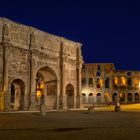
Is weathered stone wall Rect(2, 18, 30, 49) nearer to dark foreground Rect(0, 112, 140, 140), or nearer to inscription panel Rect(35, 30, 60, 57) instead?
inscription panel Rect(35, 30, 60, 57)

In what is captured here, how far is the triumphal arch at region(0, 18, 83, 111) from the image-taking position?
87.2 feet

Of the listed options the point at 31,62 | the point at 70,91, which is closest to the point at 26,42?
the point at 31,62

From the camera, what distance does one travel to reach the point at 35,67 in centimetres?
2945

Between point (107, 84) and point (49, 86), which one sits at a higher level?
point (107, 84)

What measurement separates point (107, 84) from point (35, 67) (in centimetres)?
3551

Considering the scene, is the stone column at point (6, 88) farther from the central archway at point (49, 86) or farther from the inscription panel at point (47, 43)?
the central archway at point (49, 86)

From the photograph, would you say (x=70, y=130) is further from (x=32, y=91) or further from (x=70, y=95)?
(x=70, y=95)

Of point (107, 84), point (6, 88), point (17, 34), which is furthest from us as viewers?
point (107, 84)

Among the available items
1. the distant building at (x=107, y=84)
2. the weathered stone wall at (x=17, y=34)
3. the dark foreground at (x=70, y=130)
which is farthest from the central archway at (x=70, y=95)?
the distant building at (x=107, y=84)

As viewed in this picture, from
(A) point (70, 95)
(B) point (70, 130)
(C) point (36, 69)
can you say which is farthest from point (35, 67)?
(B) point (70, 130)

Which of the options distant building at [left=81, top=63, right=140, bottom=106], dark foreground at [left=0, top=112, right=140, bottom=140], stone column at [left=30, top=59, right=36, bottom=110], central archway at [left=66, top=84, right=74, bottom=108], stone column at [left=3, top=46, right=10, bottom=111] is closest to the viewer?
dark foreground at [left=0, top=112, right=140, bottom=140]

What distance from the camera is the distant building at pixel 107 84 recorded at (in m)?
60.6

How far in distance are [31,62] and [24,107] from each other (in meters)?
4.72

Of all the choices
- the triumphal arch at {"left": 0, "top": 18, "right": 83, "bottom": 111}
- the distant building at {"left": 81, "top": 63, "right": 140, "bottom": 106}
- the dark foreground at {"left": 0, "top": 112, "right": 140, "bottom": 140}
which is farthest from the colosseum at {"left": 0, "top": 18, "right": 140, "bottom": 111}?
the distant building at {"left": 81, "top": 63, "right": 140, "bottom": 106}
